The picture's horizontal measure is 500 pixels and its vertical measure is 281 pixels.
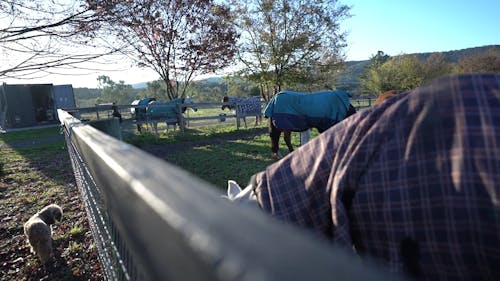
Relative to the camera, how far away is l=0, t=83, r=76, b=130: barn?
2202 cm

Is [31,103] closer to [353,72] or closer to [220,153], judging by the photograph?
[220,153]

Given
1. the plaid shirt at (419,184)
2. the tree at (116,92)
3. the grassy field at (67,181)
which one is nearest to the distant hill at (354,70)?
the grassy field at (67,181)

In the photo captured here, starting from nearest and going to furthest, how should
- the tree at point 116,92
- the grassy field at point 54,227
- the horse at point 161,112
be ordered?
the grassy field at point 54,227 → the horse at point 161,112 → the tree at point 116,92

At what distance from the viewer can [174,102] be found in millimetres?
14234

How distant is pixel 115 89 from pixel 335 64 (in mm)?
60177

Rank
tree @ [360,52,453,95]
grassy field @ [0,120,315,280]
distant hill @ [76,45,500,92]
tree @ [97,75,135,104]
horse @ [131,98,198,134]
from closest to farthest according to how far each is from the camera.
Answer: grassy field @ [0,120,315,280] → horse @ [131,98,198,134] → distant hill @ [76,45,500,92] → tree @ [360,52,453,95] → tree @ [97,75,135,104]

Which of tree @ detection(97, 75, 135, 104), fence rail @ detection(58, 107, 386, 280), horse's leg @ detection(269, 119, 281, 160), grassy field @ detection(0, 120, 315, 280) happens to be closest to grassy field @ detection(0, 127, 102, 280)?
grassy field @ detection(0, 120, 315, 280)

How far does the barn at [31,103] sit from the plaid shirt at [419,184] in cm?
2580

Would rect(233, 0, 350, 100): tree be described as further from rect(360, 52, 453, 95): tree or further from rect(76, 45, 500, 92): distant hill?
rect(360, 52, 453, 95): tree

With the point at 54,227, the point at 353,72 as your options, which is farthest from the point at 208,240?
the point at 353,72

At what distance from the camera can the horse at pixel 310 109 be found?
612 centimetres

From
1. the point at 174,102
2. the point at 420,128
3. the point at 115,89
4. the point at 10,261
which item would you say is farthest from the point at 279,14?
the point at 115,89

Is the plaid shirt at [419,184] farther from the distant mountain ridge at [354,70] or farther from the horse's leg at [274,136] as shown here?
the distant mountain ridge at [354,70]

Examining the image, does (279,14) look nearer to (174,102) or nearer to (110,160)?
(174,102)
